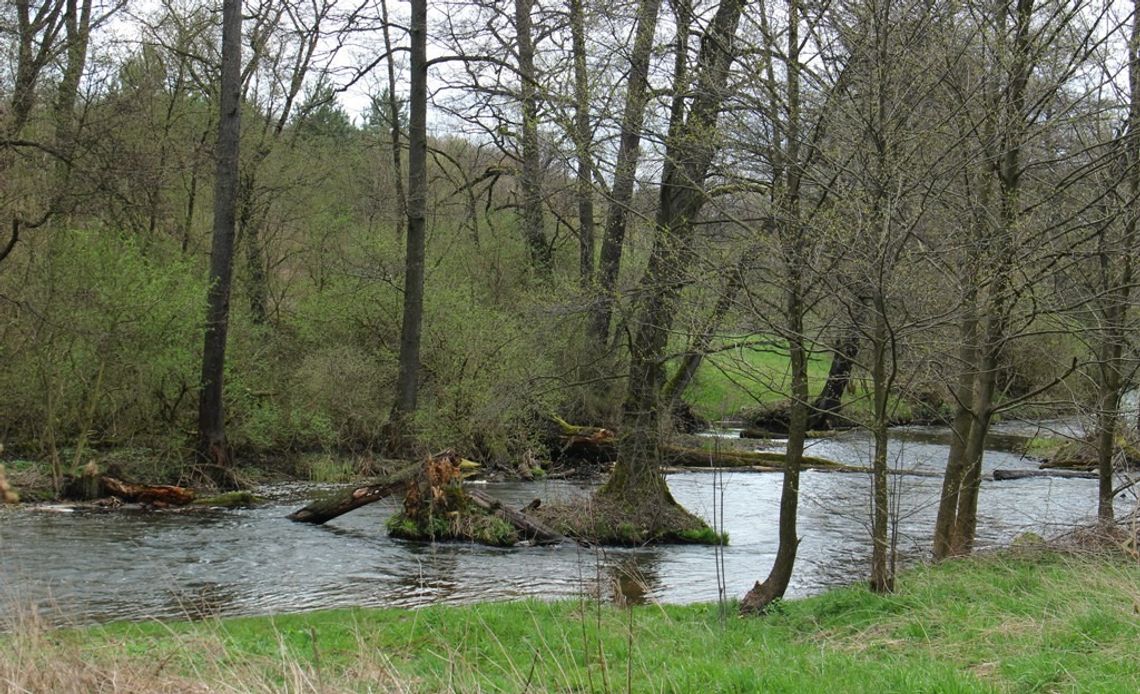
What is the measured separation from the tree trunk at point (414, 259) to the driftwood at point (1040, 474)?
12402 millimetres

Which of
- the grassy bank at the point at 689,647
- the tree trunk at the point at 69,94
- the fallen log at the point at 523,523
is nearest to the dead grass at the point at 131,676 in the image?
the grassy bank at the point at 689,647

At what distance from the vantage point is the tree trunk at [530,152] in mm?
14008

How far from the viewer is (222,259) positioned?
64.5ft

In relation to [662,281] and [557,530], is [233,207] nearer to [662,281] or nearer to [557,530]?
[557,530]

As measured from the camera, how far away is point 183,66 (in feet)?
78.0

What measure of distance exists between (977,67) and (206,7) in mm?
18219

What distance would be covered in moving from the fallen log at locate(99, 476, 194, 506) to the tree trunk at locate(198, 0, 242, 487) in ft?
6.94

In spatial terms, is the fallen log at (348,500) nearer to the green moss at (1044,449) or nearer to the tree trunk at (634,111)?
the tree trunk at (634,111)

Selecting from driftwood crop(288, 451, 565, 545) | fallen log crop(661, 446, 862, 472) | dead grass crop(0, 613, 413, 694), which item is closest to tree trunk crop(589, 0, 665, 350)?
driftwood crop(288, 451, 565, 545)

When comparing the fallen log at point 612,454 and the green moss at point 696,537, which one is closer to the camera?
the green moss at point 696,537

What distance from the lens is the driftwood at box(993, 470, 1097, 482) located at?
21.0m

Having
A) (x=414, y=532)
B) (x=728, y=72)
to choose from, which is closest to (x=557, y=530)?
(x=414, y=532)

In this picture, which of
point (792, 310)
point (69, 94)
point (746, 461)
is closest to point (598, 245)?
point (746, 461)

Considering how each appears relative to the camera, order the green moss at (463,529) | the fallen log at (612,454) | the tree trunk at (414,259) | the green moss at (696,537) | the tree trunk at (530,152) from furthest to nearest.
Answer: the tree trunk at (414,259) → the fallen log at (612,454) → the green moss at (696,537) → the green moss at (463,529) → the tree trunk at (530,152)
